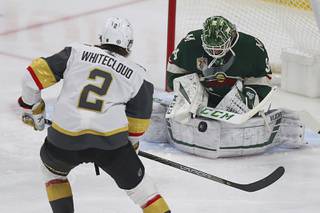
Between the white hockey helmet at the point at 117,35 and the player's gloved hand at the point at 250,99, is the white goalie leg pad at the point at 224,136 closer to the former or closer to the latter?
the player's gloved hand at the point at 250,99

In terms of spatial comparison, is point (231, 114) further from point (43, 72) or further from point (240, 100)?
point (43, 72)

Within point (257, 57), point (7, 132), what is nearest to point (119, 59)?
point (257, 57)

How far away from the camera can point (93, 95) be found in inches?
114

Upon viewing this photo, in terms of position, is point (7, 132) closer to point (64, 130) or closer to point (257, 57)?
point (257, 57)

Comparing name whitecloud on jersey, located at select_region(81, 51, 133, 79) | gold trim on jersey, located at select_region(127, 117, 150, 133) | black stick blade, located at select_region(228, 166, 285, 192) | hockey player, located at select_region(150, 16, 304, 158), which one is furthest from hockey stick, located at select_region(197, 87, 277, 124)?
name whitecloud on jersey, located at select_region(81, 51, 133, 79)

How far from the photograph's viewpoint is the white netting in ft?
15.9

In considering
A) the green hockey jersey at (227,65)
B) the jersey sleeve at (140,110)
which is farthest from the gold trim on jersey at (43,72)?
the green hockey jersey at (227,65)

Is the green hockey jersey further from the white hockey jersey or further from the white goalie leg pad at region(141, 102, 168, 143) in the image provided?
the white hockey jersey

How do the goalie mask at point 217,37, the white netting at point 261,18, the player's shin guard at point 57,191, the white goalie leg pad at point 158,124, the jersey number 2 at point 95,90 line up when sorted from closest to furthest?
the jersey number 2 at point 95,90, the player's shin guard at point 57,191, the goalie mask at point 217,37, the white goalie leg pad at point 158,124, the white netting at point 261,18

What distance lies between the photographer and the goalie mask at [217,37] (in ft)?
13.0

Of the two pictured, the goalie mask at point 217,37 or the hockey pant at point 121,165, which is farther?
the goalie mask at point 217,37

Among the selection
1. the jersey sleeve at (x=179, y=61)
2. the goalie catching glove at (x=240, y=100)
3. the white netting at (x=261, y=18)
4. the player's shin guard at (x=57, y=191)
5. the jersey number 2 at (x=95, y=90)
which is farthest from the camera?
the white netting at (x=261, y=18)

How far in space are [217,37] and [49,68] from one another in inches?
Result: 45.7

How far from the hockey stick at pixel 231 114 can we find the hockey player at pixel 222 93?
3 cm
